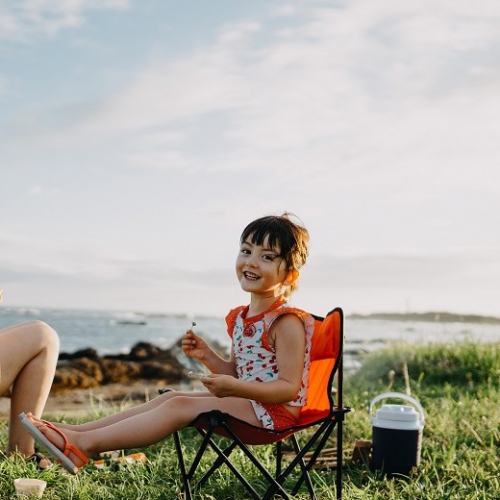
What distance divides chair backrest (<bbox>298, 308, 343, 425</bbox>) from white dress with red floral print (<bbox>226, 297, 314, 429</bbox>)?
5 cm

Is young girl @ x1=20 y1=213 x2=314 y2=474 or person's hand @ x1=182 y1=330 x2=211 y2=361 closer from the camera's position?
young girl @ x1=20 y1=213 x2=314 y2=474

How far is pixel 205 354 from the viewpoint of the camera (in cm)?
288

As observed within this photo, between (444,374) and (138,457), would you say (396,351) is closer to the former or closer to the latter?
(444,374)

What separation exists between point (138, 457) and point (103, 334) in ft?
80.1

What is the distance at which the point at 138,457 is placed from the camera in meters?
3.79

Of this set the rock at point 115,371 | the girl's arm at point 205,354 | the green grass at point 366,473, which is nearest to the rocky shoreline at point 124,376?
the rock at point 115,371

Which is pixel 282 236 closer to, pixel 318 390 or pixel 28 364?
pixel 318 390

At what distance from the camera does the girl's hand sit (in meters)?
2.47

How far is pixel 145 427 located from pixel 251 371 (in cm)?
45

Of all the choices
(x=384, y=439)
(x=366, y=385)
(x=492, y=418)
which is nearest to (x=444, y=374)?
(x=366, y=385)

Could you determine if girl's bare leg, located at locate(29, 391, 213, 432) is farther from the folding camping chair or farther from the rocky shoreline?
the rocky shoreline

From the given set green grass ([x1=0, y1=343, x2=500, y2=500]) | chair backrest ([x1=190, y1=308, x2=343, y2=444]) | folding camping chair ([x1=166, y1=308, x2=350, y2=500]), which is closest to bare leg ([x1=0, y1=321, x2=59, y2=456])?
green grass ([x1=0, y1=343, x2=500, y2=500])

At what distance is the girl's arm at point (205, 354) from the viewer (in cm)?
285

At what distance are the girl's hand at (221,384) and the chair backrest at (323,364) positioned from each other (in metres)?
0.34
